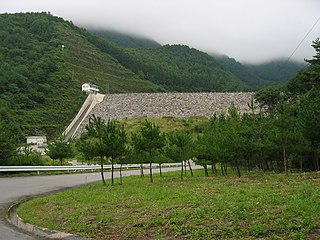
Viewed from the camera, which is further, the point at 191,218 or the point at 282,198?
the point at 282,198

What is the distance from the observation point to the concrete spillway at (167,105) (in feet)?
278

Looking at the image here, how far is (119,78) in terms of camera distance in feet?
394

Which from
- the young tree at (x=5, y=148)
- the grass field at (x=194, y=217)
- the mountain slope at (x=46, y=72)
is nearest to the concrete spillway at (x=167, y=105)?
the mountain slope at (x=46, y=72)

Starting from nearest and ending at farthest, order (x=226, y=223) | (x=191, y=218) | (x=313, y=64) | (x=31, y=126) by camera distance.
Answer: (x=226, y=223) < (x=191, y=218) < (x=313, y=64) < (x=31, y=126)

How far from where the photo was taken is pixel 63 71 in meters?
102

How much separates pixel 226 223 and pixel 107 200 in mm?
5609

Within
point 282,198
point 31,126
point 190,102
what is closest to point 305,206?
point 282,198

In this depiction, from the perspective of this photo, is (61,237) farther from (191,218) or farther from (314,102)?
(314,102)

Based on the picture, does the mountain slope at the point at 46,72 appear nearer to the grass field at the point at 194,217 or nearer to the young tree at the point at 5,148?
the young tree at the point at 5,148

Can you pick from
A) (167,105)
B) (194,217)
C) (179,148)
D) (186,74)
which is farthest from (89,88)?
(194,217)

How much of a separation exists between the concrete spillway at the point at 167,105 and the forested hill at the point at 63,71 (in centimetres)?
775

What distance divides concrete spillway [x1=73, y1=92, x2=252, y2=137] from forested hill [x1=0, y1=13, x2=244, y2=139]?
7746 mm

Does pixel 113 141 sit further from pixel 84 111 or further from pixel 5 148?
pixel 84 111

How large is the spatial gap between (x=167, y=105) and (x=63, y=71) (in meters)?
33.6
